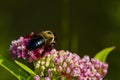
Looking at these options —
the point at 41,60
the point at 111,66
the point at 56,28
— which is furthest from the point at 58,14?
the point at 41,60

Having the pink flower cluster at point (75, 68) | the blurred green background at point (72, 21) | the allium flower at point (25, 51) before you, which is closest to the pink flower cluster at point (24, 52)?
the allium flower at point (25, 51)

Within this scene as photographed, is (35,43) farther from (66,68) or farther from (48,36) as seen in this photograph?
(66,68)

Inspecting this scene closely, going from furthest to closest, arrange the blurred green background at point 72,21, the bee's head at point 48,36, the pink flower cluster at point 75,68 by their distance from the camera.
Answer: the blurred green background at point 72,21 < the bee's head at point 48,36 < the pink flower cluster at point 75,68

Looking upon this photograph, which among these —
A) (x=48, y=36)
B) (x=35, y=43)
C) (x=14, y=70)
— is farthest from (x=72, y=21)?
(x=14, y=70)

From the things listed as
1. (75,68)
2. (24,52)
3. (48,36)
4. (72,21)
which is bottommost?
(75,68)

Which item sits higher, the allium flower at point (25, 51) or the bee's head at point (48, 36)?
the bee's head at point (48, 36)

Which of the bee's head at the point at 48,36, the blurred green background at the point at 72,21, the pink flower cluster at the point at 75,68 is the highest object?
the blurred green background at the point at 72,21

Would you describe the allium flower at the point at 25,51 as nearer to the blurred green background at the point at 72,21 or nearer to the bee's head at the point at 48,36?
the bee's head at the point at 48,36
